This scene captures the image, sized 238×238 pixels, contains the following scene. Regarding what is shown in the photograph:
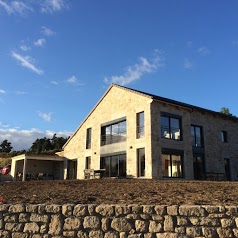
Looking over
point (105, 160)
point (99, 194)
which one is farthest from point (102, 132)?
point (99, 194)

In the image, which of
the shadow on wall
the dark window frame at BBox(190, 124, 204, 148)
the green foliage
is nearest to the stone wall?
the dark window frame at BBox(190, 124, 204, 148)

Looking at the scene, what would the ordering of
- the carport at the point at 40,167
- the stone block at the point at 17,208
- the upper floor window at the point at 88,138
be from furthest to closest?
1. the carport at the point at 40,167
2. the upper floor window at the point at 88,138
3. the stone block at the point at 17,208

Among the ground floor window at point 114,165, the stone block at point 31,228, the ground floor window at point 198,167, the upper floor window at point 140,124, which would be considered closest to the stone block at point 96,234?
the stone block at point 31,228

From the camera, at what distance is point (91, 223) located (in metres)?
7.09

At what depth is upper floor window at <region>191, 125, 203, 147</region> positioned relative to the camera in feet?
80.0

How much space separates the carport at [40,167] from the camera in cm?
2948

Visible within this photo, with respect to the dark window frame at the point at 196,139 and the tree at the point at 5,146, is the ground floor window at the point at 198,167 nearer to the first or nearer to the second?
the dark window frame at the point at 196,139

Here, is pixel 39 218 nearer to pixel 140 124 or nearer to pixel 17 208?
pixel 17 208

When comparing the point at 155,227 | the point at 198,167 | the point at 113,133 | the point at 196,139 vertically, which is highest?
the point at 113,133

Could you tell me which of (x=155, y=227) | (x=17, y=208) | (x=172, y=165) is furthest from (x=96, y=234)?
(x=172, y=165)

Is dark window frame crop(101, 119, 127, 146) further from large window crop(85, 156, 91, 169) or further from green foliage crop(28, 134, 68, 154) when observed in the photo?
green foliage crop(28, 134, 68, 154)

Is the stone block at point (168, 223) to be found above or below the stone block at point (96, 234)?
above

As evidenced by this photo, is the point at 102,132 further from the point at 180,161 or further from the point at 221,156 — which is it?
the point at 221,156

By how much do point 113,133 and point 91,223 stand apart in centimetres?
1844
